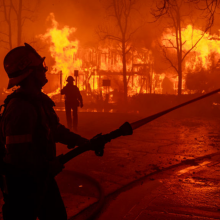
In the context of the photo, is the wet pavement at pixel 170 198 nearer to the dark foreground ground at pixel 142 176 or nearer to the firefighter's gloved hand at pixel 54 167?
the dark foreground ground at pixel 142 176

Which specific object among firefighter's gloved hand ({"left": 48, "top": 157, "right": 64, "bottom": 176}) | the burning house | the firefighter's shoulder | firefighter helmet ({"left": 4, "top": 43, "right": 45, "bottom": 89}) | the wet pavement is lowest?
the wet pavement

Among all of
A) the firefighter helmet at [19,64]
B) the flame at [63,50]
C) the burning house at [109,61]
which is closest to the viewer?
the firefighter helmet at [19,64]

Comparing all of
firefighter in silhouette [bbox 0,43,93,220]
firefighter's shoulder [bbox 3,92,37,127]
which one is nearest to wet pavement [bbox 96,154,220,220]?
firefighter in silhouette [bbox 0,43,93,220]

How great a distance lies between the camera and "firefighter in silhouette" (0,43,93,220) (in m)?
1.90

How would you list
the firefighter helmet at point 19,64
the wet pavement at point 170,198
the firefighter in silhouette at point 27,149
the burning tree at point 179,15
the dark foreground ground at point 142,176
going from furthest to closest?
the burning tree at point 179,15 → the dark foreground ground at point 142,176 → the wet pavement at point 170,198 → the firefighter helmet at point 19,64 → the firefighter in silhouette at point 27,149

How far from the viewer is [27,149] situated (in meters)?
1.92

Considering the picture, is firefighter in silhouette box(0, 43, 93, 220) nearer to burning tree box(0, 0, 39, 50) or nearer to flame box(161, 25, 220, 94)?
burning tree box(0, 0, 39, 50)

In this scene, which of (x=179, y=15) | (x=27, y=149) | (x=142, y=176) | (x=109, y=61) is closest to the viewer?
(x=27, y=149)

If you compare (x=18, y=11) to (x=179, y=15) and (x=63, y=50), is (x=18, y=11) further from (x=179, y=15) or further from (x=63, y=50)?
(x=63, y=50)

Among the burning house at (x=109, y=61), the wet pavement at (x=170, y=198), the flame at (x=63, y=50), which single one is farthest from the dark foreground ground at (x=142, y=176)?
the flame at (x=63, y=50)

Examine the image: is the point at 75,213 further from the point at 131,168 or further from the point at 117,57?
the point at 117,57

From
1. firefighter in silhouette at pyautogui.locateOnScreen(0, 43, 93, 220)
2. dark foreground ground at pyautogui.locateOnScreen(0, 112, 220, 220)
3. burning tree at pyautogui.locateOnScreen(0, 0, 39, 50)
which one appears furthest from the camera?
burning tree at pyautogui.locateOnScreen(0, 0, 39, 50)

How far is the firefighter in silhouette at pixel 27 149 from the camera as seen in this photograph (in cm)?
190

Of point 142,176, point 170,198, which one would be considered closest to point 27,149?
point 170,198
